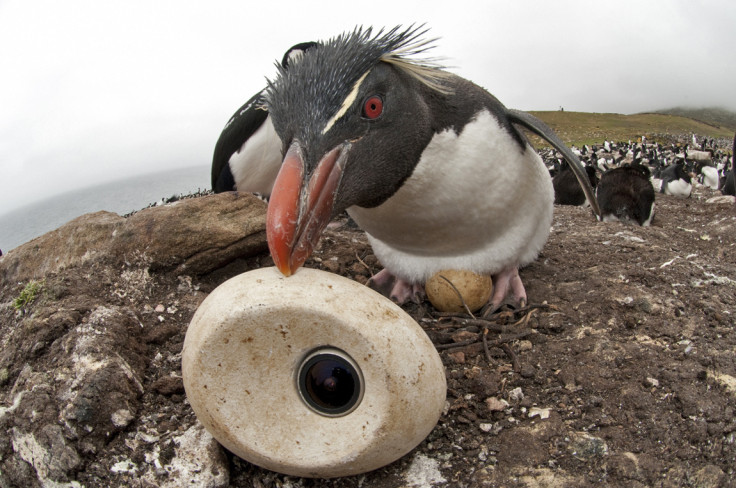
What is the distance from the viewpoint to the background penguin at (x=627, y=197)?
6.75 meters

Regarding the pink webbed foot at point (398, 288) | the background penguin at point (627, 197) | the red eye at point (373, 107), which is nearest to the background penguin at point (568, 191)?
the background penguin at point (627, 197)

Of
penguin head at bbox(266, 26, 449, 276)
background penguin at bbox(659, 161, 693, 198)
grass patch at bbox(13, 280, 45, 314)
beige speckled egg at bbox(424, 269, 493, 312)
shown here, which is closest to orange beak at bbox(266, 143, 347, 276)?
penguin head at bbox(266, 26, 449, 276)

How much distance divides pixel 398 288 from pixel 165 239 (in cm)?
131

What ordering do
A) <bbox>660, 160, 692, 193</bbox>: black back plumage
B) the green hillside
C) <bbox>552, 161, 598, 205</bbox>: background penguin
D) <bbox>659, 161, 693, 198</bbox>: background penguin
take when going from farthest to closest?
the green hillside < <bbox>660, 160, 692, 193</bbox>: black back plumage < <bbox>659, 161, 693, 198</bbox>: background penguin < <bbox>552, 161, 598, 205</bbox>: background penguin

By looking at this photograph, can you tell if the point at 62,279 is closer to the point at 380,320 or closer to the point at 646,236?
the point at 380,320

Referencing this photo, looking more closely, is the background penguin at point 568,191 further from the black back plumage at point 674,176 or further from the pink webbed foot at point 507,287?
the pink webbed foot at point 507,287

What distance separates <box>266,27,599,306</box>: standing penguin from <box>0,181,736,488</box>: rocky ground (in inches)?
14.3

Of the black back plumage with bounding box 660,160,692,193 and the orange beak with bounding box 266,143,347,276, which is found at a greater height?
the orange beak with bounding box 266,143,347,276

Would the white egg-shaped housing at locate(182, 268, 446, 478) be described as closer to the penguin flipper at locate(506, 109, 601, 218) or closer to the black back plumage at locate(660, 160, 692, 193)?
the penguin flipper at locate(506, 109, 601, 218)

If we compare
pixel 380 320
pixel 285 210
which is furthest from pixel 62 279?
pixel 380 320

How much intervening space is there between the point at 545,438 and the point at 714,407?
65cm

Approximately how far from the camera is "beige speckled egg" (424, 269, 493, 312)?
2746mm

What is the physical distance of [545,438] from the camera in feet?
5.93

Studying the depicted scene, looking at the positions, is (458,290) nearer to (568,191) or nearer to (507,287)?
(507,287)
